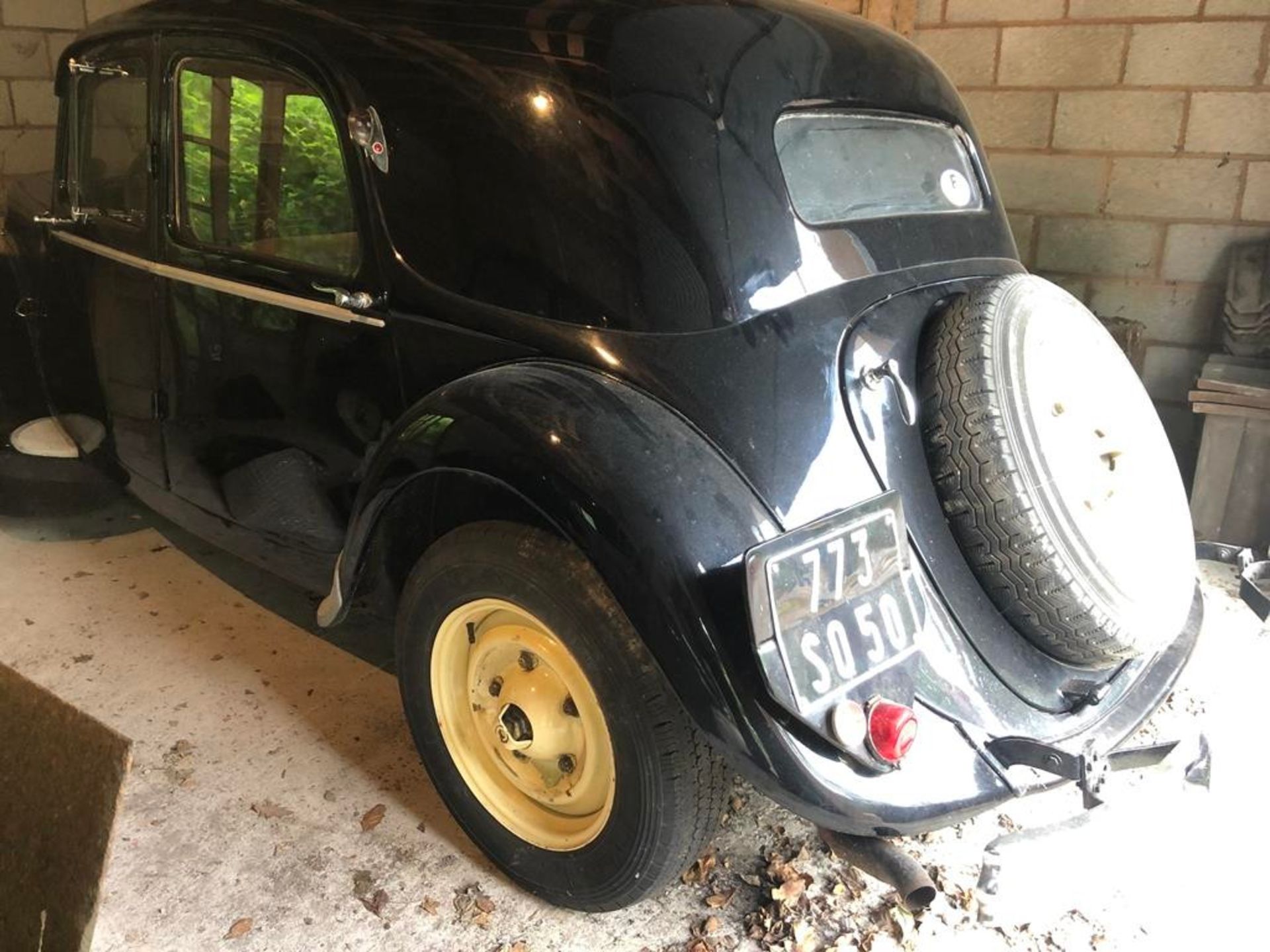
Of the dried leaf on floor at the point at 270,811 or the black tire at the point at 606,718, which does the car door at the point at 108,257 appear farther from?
the black tire at the point at 606,718

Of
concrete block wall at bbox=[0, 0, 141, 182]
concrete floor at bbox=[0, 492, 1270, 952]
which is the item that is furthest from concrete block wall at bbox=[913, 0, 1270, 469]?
concrete block wall at bbox=[0, 0, 141, 182]

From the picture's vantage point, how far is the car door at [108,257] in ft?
9.43

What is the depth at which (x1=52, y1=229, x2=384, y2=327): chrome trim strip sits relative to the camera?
231cm

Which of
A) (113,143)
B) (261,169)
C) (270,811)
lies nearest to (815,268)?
(261,169)

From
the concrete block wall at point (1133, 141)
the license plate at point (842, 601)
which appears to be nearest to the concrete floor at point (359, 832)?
the license plate at point (842, 601)

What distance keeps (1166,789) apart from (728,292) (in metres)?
1.68

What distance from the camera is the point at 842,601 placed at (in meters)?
1.70

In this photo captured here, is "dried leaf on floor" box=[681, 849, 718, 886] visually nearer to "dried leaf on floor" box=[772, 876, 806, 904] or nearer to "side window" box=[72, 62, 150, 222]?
"dried leaf on floor" box=[772, 876, 806, 904]

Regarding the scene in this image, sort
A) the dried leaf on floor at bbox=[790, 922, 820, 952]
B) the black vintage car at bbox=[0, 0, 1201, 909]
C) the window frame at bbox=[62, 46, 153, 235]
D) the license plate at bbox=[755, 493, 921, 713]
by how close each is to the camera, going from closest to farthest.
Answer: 1. the license plate at bbox=[755, 493, 921, 713]
2. the black vintage car at bbox=[0, 0, 1201, 909]
3. the dried leaf on floor at bbox=[790, 922, 820, 952]
4. the window frame at bbox=[62, 46, 153, 235]

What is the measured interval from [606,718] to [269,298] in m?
1.39

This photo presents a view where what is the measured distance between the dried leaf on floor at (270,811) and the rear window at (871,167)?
5.90 ft

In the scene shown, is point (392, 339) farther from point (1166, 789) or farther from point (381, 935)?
point (1166, 789)

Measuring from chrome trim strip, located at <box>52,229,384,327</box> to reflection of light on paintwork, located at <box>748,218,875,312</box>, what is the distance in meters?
0.88

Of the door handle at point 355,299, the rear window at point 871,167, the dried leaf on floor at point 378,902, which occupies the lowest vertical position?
the dried leaf on floor at point 378,902
